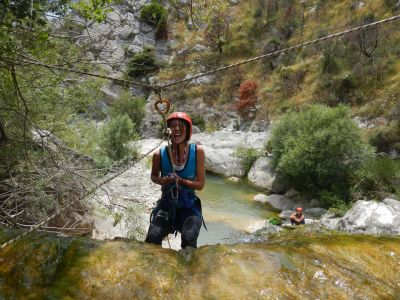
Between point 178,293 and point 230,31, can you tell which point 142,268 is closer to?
point 178,293

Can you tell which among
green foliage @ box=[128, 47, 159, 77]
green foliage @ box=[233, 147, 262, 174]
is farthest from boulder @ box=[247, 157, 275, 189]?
green foliage @ box=[128, 47, 159, 77]

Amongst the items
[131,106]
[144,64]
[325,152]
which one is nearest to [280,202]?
[325,152]

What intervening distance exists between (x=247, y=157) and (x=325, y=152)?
743 centimetres

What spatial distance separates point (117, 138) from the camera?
2197 cm

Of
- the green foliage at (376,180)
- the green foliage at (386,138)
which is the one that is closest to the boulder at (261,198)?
the green foliage at (376,180)

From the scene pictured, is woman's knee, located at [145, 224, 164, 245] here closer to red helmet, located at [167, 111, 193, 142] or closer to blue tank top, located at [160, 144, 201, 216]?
blue tank top, located at [160, 144, 201, 216]

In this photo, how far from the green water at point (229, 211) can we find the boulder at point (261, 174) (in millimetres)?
724

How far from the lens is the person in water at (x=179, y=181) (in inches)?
140

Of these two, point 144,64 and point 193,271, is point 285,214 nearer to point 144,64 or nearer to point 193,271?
point 144,64

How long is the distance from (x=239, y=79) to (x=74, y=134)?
31597 millimetres

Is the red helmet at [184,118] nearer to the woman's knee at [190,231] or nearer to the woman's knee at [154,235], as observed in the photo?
the woman's knee at [190,231]

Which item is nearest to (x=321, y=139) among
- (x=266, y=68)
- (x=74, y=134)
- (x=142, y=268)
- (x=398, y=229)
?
(x=398, y=229)

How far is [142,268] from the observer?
8.19 feet

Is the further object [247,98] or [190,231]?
[247,98]
